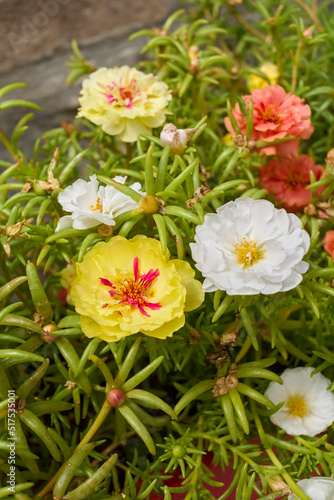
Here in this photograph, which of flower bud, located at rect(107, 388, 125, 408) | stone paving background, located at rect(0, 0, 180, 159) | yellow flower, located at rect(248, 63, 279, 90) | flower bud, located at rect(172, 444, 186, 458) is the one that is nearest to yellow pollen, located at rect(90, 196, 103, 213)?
flower bud, located at rect(107, 388, 125, 408)

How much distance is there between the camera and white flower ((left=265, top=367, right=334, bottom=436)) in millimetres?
780

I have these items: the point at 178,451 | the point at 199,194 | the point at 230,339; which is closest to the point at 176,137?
the point at 199,194

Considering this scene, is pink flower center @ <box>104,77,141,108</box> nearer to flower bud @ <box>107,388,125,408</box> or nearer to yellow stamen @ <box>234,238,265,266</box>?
yellow stamen @ <box>234,238,265,266</box>

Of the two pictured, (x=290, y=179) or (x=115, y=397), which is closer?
(x=115, y=397)

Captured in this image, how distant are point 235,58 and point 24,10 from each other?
0.72 metres

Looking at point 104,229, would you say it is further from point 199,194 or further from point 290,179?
point 290,179

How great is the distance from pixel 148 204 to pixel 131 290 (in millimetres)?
126

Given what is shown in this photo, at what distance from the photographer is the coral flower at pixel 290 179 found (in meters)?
0.92

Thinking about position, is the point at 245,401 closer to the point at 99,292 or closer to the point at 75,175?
the point at 99,292

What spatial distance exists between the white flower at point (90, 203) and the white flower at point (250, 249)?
5.0 inches

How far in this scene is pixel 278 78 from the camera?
1.16m

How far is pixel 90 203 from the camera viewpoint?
69 cm

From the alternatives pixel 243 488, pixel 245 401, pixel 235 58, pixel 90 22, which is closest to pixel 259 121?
pixel 245 401

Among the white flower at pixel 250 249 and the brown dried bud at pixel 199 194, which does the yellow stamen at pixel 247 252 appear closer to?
the white flower at pixel 250 249
